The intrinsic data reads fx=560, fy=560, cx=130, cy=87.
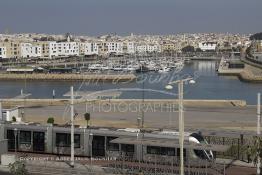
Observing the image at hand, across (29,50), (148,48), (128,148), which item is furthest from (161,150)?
(148,48)

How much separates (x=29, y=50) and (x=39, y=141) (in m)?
97.2

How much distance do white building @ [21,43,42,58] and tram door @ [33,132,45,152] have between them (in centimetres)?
9644

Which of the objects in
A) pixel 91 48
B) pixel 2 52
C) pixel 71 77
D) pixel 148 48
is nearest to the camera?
pixel 71 77

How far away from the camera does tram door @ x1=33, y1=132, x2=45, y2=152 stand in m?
14.8

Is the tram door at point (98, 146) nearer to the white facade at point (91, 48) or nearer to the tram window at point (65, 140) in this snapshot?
the tram window at point (65, 140)

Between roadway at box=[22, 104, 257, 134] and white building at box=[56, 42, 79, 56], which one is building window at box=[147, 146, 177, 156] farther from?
white building at box=[56, 42, 79, 56]

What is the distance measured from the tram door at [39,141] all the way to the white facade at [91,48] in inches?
4303

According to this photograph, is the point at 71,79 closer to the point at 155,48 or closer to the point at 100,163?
the point at 100,163

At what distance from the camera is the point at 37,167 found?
12.9 m

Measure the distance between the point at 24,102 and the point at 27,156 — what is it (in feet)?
54.6

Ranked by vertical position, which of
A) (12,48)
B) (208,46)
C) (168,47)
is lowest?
(12,48)

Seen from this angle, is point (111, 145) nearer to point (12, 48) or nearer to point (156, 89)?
point (156, 89)

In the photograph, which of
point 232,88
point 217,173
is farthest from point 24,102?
point 232,88

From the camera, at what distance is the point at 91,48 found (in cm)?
12688
